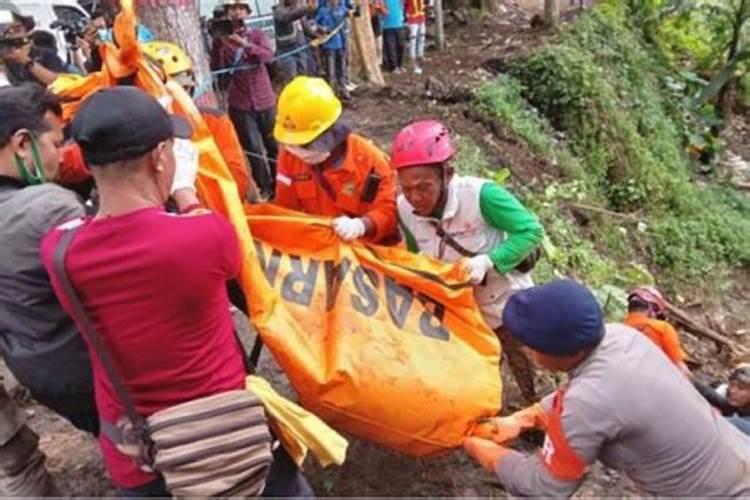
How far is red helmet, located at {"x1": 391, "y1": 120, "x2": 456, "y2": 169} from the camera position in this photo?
3104 millimetres

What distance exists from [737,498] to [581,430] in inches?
23.0

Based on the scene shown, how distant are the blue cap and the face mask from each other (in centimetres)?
128

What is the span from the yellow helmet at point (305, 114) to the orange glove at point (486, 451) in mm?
1410

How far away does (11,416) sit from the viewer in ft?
9.55

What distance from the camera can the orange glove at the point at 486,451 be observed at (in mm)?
2689

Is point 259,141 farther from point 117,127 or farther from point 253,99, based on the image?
point 117,127

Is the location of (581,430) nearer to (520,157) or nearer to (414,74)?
(520,157)

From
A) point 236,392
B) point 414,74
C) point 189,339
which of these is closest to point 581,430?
point 236,392

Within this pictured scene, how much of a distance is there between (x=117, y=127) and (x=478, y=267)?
5.29ft

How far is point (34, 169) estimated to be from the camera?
250cm

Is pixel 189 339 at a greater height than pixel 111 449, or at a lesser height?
greater

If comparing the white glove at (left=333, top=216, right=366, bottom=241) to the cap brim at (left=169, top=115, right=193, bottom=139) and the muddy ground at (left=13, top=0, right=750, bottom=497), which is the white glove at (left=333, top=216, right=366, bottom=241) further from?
the muddy ground at (left=13, top=0, right=750, bottom=497)

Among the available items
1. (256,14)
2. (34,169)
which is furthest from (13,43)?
(256,14)

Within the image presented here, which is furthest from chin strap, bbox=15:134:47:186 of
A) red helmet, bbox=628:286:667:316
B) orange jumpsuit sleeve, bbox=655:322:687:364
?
red helmet, bbox=628:286:667:316
